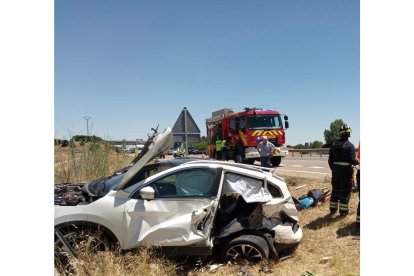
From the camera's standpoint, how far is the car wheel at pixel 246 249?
4508 millimetres

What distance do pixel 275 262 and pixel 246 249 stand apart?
464mm

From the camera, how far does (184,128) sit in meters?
11.6

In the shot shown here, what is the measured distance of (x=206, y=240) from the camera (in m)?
4.38

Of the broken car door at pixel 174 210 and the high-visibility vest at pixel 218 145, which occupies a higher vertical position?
the high-visibility vest at pixel 218 145

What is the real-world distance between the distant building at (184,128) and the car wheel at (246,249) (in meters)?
6.95

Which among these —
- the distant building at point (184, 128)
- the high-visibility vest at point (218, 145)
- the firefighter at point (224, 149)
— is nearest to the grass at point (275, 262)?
the distant building at point (184, 128)

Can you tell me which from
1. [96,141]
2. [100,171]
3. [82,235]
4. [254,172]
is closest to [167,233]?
[82,235]

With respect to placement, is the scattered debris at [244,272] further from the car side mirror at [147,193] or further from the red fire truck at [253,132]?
the red fire truck at [253,132]

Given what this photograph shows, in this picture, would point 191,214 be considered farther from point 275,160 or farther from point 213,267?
point 275,160

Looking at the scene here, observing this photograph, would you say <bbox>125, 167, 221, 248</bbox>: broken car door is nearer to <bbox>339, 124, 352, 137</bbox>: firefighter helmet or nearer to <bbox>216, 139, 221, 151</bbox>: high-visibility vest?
Result: <bbox>339, 124, 352, 137</bbox>: firefighter helmet

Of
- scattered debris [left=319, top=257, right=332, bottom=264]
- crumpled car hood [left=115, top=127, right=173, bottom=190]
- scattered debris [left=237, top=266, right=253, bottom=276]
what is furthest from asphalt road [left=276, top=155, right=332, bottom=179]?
crumpled car hood [left=115, top=127, right=173, bottom=190]

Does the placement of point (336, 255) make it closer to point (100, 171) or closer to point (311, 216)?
point (311, 216)

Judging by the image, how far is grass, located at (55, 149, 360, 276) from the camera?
3.86 m

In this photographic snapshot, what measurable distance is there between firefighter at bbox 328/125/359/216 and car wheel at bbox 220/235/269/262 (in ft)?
9.97
